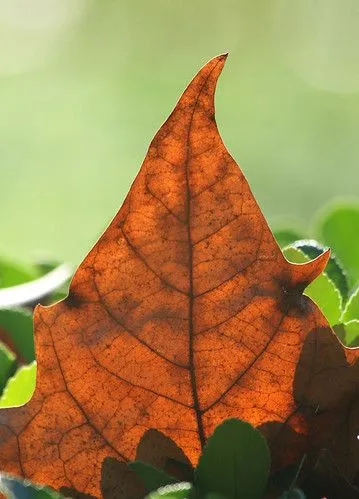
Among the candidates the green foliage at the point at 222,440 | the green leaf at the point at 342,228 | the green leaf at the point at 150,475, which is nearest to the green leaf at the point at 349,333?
the green foliage at the point at 222,440

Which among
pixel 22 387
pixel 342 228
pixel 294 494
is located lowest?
pixel 342 228

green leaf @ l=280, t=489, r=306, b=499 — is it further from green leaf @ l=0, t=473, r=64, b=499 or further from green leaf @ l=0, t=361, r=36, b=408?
green leaf @ l=0, t=361, r=36, b=408

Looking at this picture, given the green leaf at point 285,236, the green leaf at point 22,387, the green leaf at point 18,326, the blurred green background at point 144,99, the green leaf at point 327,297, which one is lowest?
the blurred green background at point 144,99

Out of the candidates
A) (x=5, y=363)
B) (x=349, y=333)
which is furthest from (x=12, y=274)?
(x=349, y=333)

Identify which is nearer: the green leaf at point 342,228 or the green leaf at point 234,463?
the green leaf at point 234,463

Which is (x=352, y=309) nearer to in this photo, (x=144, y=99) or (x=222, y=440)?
(x=222, y=440)

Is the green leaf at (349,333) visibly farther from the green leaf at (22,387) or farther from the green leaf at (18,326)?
the green leaf at (18,326)

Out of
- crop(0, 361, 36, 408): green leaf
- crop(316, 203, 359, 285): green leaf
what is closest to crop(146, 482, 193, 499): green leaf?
crop(0, 361, 36, 408): green leaf
